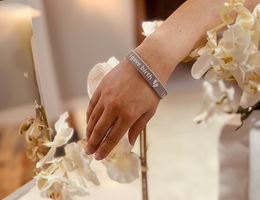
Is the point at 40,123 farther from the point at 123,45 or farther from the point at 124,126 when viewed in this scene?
the point at 123,45

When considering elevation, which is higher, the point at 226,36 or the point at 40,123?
the point at 226,36

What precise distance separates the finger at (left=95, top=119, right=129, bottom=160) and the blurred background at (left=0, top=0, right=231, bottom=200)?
162 mm

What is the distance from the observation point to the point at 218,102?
774 millimetres

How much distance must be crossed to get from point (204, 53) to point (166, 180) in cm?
134

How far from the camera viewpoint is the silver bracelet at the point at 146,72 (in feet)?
1.43

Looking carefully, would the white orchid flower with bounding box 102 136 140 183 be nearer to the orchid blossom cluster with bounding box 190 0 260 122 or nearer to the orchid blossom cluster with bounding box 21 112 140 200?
the orchid blossom cluster with bounding box 21 112 140 200

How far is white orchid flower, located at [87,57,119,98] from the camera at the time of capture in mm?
489

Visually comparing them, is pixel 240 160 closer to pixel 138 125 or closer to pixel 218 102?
pixel 218 102

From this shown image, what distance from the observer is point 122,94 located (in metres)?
0.43

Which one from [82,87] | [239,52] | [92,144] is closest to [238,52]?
[239,52]

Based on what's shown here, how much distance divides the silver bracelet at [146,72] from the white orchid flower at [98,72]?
0.05 meters

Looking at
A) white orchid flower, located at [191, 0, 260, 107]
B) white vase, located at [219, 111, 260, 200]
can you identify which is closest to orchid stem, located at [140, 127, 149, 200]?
white orchid flower, located at [191, 0, 260, 107]

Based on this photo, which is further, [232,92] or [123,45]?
[123,45]

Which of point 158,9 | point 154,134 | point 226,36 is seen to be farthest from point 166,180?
point 158,9
